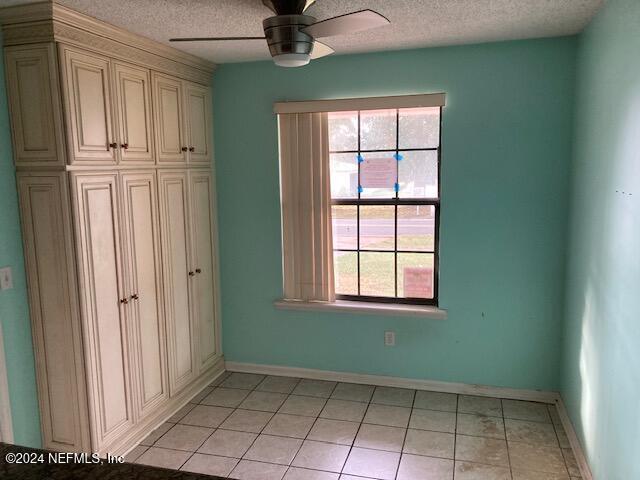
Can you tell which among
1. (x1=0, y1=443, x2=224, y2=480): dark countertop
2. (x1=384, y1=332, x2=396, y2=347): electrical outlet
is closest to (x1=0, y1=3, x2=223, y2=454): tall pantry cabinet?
(x1=384, y1=332, x2=396, y2=347): electrical outlet

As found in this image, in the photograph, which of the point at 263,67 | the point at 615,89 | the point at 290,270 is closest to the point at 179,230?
the point at 290,270

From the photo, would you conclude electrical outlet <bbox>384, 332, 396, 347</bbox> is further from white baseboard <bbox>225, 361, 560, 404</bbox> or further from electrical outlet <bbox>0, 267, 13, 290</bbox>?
electrical outlet <bbox>0, 267, 13, 290</bbox>

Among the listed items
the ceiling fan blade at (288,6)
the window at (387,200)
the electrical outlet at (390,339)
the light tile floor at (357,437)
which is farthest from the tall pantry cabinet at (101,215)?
the electrical outlet at (390,339)

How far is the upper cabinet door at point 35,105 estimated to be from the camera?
8.18 feet

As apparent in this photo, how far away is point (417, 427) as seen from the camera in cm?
318

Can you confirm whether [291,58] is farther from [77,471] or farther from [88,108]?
[77,471]

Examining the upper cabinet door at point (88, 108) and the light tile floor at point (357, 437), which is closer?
the upper cabinet door at point (88, 108)

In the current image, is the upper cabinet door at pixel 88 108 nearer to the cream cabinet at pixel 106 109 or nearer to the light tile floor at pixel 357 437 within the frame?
the cream cabinet at pixel 106 109

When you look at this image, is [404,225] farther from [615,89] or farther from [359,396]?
[615,89]

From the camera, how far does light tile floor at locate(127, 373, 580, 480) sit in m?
2.76

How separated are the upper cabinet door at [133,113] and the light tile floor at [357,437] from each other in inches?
66.6

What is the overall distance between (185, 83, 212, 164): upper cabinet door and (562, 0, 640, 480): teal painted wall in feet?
8.14

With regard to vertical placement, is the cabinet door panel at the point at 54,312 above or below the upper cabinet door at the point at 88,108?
below

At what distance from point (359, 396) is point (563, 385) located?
52.2 inches
